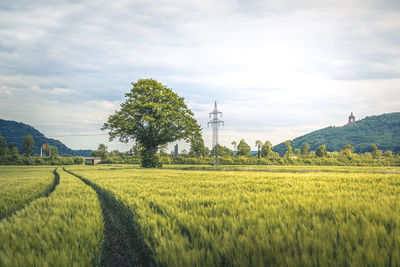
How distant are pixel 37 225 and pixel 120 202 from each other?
210cm

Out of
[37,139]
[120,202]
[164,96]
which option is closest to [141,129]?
[164,96]

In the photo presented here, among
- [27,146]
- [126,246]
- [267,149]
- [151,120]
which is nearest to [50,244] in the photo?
[126,246]

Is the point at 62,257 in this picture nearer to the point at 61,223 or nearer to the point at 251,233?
the point at 61,223

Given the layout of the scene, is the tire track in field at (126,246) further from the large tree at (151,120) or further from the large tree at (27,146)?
the large tree at (27,146)

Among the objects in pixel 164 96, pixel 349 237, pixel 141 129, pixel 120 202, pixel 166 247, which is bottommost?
pixel 120 202

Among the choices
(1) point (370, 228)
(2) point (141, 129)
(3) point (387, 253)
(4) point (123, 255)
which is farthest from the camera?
(2) point (141, 129)

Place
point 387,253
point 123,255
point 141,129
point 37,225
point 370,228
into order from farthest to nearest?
point 141,129, point 123,255, point 37,225, point 370,228, point 387,253

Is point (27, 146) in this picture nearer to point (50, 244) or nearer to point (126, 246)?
point (126, 246)

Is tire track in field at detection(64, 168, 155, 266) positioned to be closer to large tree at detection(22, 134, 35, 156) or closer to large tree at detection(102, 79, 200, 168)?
large tree at detection(102, 79, 200, 168)

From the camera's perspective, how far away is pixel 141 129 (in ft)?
104

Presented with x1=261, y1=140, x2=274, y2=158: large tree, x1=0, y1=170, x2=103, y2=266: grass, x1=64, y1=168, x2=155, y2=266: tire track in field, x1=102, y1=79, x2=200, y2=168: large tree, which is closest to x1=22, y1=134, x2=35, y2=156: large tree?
x1=102, y1=79, x2=200, y2=168: large tree

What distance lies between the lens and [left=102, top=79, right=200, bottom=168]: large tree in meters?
30.3

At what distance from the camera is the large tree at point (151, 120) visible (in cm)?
3030

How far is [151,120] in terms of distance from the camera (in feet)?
96.9
